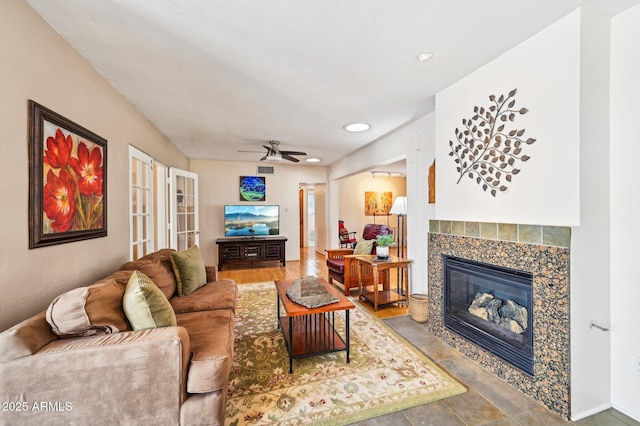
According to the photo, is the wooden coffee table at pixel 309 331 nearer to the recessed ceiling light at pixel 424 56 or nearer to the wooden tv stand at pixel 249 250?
the recessed ceiling light at pixel 424 56

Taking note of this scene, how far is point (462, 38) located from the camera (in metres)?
1.81

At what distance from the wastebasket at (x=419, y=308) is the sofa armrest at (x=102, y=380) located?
2467 millimetres

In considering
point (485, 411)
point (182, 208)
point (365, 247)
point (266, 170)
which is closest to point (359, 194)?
point (266, 170)

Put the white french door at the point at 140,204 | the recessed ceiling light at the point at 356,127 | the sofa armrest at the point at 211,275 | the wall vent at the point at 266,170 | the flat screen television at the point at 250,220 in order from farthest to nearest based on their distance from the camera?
the wall vent at the point at 266,170 < the flat screen television at the point at 250,220 < the recessed ceiling light at the point at 356,127 < the sofa armrest at the point at 211,275 < the white french door at the point at 140,204

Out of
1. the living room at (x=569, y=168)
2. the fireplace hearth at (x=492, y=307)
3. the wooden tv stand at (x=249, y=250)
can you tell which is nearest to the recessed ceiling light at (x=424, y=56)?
the living room at (x=569, y=168)

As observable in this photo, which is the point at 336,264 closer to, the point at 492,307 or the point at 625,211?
the point at 492,307

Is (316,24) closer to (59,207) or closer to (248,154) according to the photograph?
(59,207)

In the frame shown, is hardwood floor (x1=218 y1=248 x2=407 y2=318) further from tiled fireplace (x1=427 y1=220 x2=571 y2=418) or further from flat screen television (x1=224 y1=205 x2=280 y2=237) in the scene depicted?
tiled fireplace (x1=427 y1=220 x2=571 y2=418)

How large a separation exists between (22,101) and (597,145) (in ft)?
11.0

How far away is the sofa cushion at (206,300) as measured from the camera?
236 cm

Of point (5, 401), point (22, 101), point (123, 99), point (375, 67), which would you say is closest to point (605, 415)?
point (375, 67)

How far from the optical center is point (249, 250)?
5789mm

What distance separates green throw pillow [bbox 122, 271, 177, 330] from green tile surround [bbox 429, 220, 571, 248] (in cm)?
238

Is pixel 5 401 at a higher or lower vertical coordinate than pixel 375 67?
lower
